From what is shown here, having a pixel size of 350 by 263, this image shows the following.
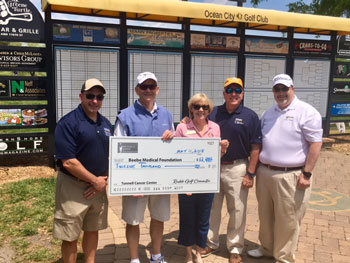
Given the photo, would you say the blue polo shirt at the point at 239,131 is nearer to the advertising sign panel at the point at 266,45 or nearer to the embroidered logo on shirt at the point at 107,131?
the embroidered logo on shirt at the point at 107,131

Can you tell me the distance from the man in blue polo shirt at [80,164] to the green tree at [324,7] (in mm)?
16074

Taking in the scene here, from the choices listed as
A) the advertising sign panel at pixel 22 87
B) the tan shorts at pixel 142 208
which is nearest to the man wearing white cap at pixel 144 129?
the tan shorts at pixel 142 208

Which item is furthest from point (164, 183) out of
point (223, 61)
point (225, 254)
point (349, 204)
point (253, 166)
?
point (223, 61)

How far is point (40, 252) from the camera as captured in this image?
3.89 metres

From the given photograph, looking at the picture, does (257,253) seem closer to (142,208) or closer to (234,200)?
(234,200)

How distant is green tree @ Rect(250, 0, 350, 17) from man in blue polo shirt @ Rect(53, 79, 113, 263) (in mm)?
16074

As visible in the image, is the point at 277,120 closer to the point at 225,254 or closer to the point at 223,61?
the point at 225,254

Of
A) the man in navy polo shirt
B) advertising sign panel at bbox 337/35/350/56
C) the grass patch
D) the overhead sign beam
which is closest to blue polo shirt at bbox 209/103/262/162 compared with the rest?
the man in navy polo shirt

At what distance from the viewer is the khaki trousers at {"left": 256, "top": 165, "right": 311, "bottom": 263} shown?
356 cm

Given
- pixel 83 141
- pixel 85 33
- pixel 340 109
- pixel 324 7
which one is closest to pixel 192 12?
pixel 85 33

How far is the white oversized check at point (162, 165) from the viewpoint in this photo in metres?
3.21

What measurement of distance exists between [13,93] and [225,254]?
5.51 meters

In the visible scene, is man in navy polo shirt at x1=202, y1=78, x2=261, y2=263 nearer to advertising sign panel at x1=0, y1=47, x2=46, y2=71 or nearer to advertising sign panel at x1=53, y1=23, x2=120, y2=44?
advertising sign panel at x1=53, y1=23, x2=120, y2=44

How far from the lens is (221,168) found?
12.4ft
